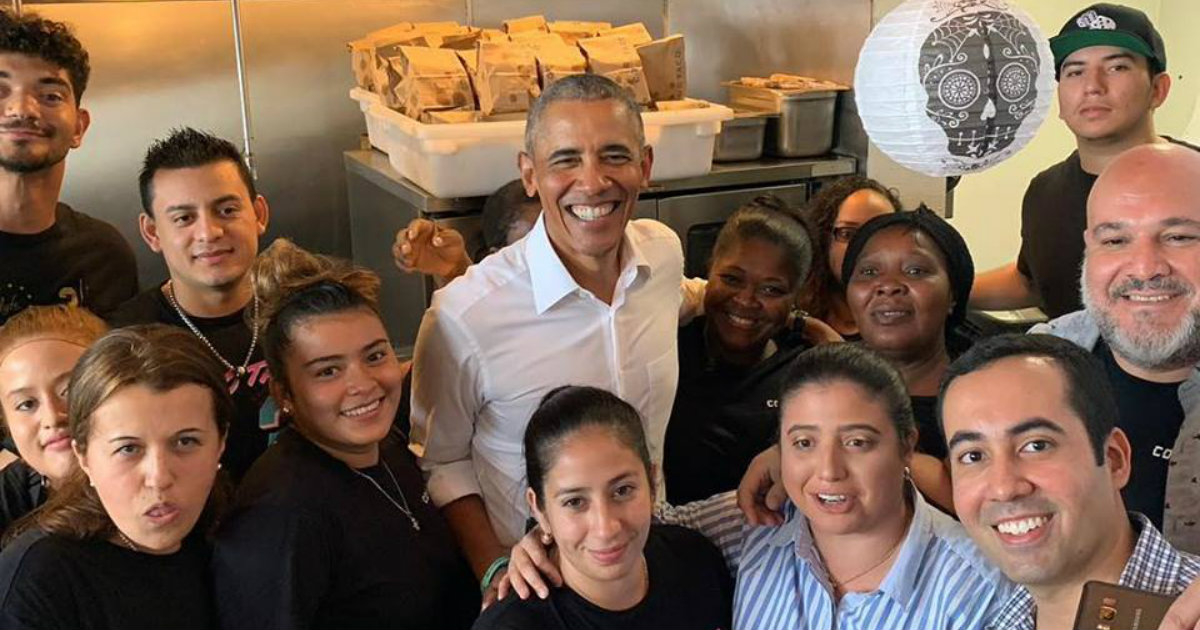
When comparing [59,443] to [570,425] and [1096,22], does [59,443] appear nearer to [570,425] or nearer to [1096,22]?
[570,425]

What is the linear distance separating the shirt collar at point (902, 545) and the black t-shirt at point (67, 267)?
4.91ft

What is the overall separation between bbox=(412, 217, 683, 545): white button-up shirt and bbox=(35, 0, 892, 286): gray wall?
181 cm

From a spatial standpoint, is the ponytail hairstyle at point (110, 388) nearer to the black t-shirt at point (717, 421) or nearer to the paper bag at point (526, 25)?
the black t-shirt at point (717, 421)

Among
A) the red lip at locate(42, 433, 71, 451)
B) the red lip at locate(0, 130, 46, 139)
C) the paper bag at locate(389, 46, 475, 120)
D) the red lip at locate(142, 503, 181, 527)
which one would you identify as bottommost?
the red lip at locate(142, 503, 181, 527)

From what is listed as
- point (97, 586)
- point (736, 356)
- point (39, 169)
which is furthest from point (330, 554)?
point (39, 169)

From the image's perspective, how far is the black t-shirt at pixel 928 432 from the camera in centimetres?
187

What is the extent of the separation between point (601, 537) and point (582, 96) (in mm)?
721

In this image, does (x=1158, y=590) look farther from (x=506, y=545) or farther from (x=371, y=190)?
(x=371, y=190)

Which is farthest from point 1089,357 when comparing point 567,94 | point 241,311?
point 241,311

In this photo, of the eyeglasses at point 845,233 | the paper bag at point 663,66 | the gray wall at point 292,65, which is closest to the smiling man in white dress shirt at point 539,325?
the eyeglasses at point 845,233

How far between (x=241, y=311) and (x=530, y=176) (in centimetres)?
67

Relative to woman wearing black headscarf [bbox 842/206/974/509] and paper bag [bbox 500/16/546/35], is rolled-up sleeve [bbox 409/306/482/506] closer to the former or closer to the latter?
woman wearing black headscarf [bbox 842/206/974/509]

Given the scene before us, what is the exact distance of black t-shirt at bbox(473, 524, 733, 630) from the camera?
1.54 metres

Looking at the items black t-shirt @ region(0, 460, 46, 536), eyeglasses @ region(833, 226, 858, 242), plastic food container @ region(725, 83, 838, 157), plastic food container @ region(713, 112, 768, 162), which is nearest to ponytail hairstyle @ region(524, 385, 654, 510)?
black t-shirt @ region(0, 460, 46, 536)
